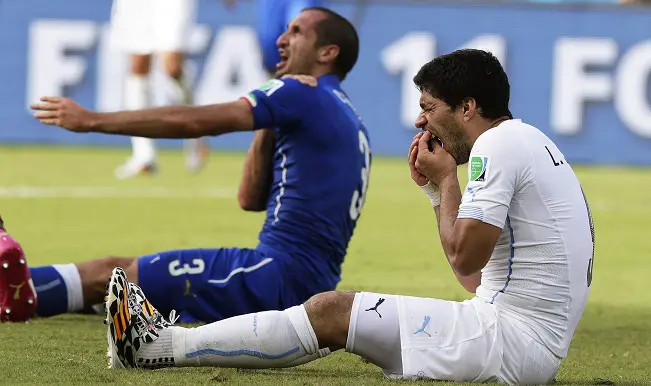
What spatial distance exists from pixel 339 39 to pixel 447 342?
2160 millimetres

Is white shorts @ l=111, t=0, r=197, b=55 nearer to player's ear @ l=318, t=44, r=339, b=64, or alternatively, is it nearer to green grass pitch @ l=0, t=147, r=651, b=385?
green grass pitch @ l=0, t=147, r=651, b=385

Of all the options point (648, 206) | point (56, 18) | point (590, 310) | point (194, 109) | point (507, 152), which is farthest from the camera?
point (56, 18)

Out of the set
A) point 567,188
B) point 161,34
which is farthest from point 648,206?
point 567,188

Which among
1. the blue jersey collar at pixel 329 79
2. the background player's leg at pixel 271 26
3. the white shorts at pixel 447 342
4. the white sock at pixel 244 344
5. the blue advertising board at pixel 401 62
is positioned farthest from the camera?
the blue advertising board at pixel 401 62

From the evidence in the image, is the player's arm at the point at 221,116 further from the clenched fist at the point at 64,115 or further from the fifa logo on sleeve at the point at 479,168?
the fifa logo on sleeve at the point at 479,168

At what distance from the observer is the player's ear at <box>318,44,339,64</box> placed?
5867 millimetres

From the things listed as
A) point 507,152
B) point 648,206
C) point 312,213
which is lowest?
point 648,206

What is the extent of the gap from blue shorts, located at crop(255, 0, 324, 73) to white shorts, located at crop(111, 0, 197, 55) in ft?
6.85

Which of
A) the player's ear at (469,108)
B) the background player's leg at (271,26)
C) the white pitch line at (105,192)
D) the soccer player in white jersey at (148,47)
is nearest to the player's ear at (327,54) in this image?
the player's ear at (469,108)

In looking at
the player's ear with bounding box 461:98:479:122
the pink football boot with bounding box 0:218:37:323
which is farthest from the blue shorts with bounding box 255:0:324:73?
the player's ear with bounding box 461:98:479:122

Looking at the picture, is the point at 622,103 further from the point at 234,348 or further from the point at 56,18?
the point at 234,348

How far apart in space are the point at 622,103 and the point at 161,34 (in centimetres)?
509

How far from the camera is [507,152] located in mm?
4070

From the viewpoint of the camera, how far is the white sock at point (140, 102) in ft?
40.7
